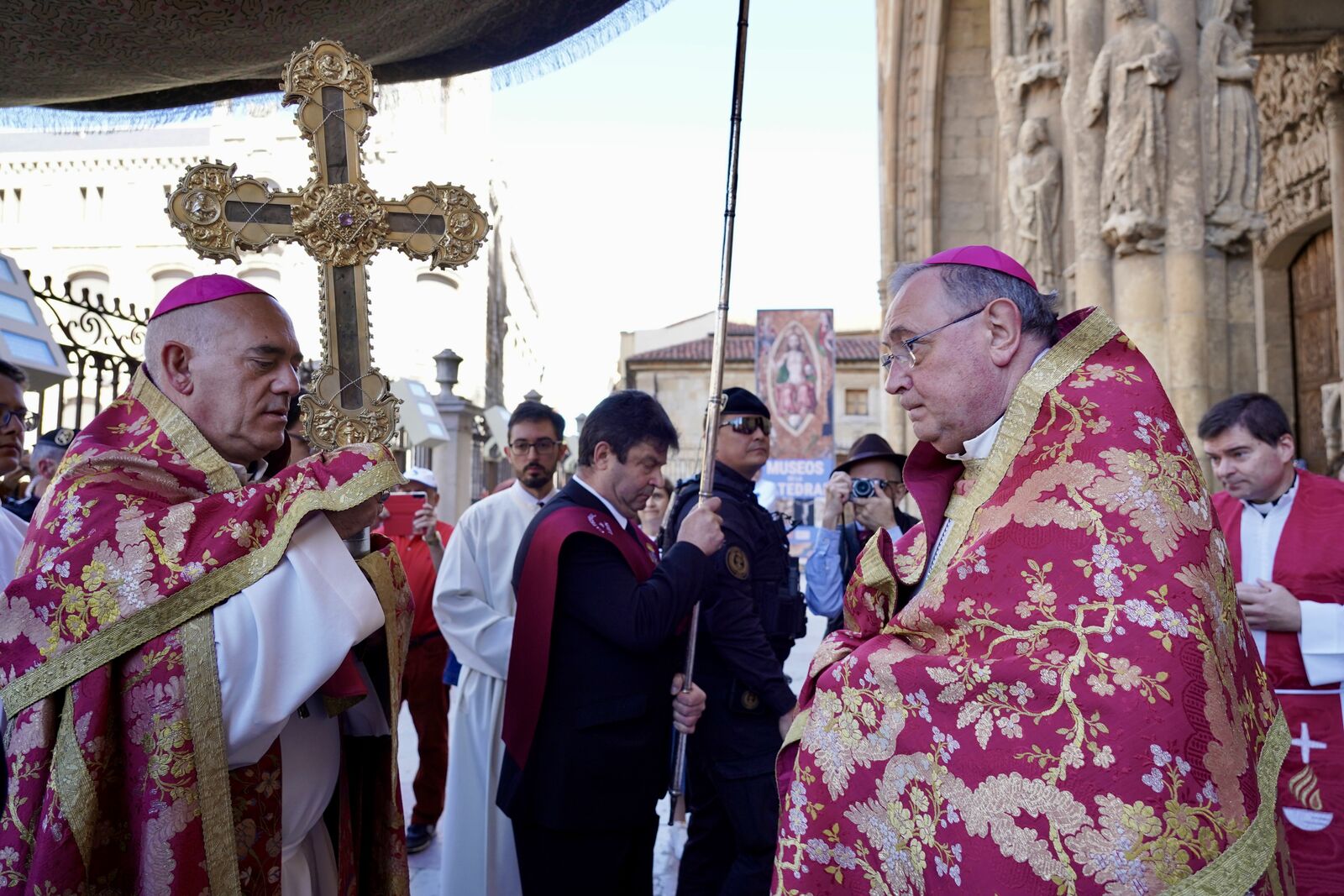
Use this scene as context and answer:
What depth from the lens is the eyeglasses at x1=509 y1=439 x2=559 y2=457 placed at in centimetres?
488

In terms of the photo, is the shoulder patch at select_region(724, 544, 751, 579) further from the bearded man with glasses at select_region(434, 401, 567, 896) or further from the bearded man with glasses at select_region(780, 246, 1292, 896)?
the bearded man with glasses at select_region(780, 246, 1292, 896)

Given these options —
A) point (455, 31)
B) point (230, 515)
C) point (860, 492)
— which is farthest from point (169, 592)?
point (860, 492)

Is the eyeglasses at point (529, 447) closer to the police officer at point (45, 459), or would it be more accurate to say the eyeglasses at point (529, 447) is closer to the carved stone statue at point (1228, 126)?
the police officer at point (45, 459)

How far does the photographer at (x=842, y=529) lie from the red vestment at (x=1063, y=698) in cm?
303

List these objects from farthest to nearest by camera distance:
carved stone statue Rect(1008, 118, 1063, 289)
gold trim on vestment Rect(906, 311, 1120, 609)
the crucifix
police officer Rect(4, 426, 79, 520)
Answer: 1. carved stone statue Rect(1008, 118, 1063, 289)
2. police officer Rect(4, 426, 79, 520)
3. the crucifix
4. gold trim on vestment Rect(906, 311, 1120, 609)

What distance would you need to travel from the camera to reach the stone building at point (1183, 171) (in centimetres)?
581

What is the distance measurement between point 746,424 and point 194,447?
2.37 metres

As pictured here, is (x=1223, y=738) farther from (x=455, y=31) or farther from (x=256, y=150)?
(x=256, y=150)

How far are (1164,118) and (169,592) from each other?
19.5 feet

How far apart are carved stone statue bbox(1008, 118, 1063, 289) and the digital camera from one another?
→ 367cm

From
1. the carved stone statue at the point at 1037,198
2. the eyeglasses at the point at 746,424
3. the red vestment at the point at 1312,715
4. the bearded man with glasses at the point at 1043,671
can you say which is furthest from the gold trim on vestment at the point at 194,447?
the carved stone statue at the point at 1037,198

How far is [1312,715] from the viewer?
331 cm

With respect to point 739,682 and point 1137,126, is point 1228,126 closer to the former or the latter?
point 1137,126

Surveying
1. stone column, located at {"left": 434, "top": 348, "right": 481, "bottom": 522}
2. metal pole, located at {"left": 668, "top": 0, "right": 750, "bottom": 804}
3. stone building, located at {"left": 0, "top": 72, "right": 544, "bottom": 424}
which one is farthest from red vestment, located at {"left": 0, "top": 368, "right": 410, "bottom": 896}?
stone building, located at {"left": 0, "top": 72, "right": 544, "bottom": 424}
